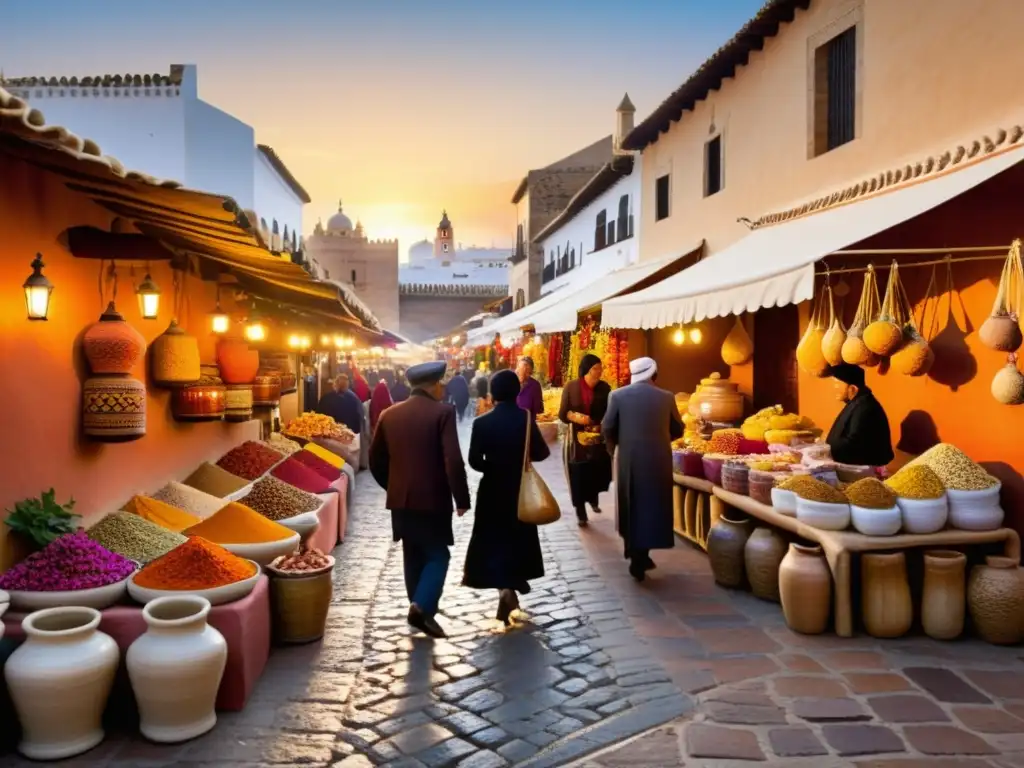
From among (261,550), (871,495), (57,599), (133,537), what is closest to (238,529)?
(261,550)

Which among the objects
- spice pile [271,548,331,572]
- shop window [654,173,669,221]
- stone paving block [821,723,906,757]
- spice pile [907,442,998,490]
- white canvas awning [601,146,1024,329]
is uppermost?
shop window [654,173,669,221]

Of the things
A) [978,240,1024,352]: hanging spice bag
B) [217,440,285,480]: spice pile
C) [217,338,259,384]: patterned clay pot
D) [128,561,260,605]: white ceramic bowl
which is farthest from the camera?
[217,440,285,480]: spice pile

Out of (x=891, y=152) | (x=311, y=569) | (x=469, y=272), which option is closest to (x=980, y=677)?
(x=311, y=569)

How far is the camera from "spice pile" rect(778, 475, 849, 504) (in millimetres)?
5293

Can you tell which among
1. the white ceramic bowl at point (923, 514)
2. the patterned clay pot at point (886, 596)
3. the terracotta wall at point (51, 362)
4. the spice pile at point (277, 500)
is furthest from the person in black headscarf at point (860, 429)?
the terracotta wall at point (51, 362)

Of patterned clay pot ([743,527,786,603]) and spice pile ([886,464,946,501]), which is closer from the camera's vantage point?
spice pile ([886,464,946,501])

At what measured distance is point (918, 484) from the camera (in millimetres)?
5266

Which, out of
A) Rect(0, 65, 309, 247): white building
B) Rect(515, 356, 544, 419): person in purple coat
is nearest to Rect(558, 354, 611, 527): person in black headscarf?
Rect(515, 356, 544, 419): person in purple coat

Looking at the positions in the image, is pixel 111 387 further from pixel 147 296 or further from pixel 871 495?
pixel 871 495

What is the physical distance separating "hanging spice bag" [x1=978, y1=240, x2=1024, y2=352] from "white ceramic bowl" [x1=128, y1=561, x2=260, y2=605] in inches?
187

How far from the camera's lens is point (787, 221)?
965 cm

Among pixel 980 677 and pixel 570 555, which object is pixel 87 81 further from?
pixel 980 677

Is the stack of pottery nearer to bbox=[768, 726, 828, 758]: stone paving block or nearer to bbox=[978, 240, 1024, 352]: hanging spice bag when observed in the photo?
bbox=[768, 726, 828, 758]: stone paving block

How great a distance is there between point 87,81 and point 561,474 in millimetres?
14763
